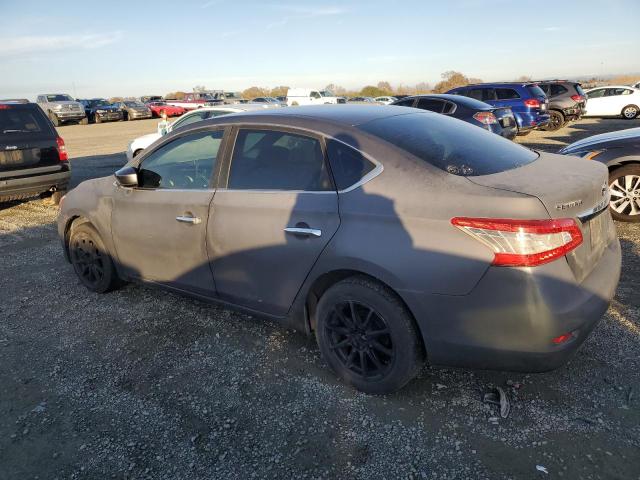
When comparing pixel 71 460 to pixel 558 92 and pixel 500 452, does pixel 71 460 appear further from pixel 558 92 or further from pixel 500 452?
pixel 558 92

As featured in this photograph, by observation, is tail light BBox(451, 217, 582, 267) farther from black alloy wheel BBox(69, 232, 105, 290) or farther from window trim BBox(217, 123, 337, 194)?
black alloy wheel BBox(69, 232, 105, 290)

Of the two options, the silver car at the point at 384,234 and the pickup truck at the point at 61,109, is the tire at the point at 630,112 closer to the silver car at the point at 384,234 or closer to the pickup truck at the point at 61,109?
the silver car at the point at 384,234

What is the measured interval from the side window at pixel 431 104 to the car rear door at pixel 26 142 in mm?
7735

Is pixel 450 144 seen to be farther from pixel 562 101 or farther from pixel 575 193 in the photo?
pixel 562 101

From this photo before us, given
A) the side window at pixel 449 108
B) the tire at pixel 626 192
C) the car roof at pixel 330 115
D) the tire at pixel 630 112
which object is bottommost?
the tire at pixel 630 112

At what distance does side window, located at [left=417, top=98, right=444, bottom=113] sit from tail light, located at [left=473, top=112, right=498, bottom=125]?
110cm

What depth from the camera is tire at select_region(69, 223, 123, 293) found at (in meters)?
4.28

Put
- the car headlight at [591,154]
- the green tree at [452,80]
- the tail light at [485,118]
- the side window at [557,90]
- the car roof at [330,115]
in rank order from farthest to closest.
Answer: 1. the green tree at [452,80]
2. the side window at [557,90]
3. the tail light at [485,118]
4. the car headlight at [591,154]
5. the car roof at [330,115]

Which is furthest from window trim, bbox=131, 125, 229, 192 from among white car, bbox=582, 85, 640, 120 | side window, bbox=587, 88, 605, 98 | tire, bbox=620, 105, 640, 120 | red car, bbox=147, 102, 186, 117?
red car, bbox=147, 102, 186, 117

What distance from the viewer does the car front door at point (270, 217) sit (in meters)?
2.83

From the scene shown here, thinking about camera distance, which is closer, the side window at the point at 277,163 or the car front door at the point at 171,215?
the side window at the point at 277,163

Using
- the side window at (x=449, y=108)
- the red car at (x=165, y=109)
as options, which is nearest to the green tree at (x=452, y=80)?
the red car at (x=165, y=109)

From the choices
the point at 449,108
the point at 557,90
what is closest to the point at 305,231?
the point at 449,108

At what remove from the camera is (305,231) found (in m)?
2.80
